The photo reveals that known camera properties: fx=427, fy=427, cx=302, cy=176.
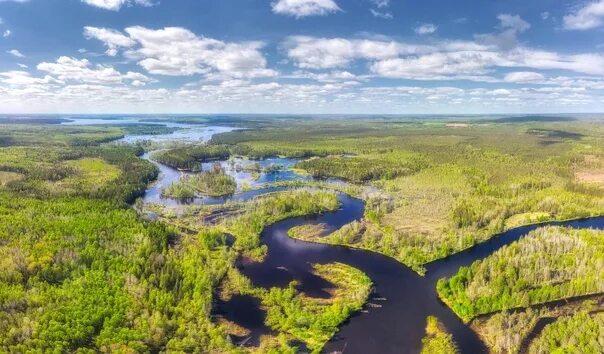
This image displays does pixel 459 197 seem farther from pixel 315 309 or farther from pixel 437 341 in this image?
pixel 315 309

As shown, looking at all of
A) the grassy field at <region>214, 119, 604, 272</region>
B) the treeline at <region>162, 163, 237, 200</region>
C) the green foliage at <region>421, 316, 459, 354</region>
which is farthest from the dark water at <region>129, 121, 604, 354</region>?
the treeline at <region>162, 163, 237, 200</region>

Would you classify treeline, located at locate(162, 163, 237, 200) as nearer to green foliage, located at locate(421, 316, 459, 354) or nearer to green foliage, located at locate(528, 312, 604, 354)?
green foliage, located at locate(421, 316, 459, 354)

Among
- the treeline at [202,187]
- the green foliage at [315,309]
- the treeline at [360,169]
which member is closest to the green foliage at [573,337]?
the green foliage at [315,309]

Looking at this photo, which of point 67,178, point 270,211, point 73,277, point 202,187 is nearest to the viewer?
point 73,277

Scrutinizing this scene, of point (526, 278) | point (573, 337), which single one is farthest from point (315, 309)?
point (526, 278)

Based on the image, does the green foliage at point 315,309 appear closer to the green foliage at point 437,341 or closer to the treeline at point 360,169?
the green foliage at point 437,341

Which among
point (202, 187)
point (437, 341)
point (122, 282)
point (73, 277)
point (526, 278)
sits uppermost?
point (202, 187)

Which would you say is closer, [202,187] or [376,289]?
[376,289]

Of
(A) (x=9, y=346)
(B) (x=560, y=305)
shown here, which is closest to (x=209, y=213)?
(A) (x=9, y=346)
